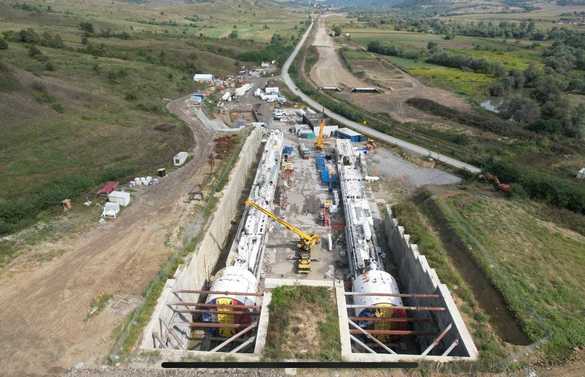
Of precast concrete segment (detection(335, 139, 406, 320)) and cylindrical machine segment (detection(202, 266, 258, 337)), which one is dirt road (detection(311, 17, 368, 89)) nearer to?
precast concrete segment (detection(335, 139, 406, 320))

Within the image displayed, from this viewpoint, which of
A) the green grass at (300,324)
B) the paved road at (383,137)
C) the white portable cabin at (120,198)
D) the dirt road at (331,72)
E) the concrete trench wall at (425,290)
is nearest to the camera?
the green grass at (300,324)

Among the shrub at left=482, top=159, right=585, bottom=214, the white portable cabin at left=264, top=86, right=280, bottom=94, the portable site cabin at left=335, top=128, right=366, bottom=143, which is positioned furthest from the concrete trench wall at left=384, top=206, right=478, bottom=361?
the white portable cabin at left=264, top=86, right=280, bottom=94

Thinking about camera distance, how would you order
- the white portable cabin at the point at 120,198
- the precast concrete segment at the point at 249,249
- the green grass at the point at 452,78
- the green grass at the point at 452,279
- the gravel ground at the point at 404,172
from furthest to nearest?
the green grass at the point at 452,78, the gravel ground at the point at 404,172, the white portable cabin at the point at 120,198, the precast concrete segment at the point at 249,249, the green grass at the point at 452,279

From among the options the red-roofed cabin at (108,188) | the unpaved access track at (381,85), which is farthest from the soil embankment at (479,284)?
the unpaved access track at (381,85)

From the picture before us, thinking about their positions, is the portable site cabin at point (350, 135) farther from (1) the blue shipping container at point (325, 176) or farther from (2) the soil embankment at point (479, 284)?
(2) the soil embankment at point (479, 284)

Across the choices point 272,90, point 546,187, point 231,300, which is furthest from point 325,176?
point 272,90

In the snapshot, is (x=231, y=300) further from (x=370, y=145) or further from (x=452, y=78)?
(x=452, y=78)

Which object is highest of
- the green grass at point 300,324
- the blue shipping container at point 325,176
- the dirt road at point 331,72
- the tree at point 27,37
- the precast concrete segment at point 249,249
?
the tree at point 27,37
